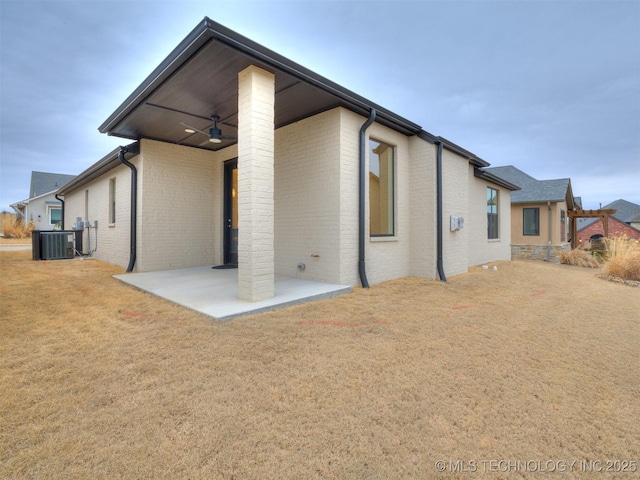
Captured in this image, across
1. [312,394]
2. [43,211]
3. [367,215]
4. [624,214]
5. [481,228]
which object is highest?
[624,214]

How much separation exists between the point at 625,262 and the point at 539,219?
7.66 metres

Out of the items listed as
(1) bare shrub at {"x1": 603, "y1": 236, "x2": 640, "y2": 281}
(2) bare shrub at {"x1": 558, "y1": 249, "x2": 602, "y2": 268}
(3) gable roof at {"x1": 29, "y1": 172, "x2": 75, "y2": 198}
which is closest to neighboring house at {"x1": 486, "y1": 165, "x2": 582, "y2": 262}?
(2) bare shrub at {"x1": 558, "y1": 249, "x2": 602, "y2": 268}

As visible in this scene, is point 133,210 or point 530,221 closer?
point 133,210

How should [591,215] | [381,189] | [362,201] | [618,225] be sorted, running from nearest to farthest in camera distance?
[362,201], [381,189], [591,215], [618,225]

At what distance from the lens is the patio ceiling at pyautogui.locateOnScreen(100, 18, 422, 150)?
11.8ft

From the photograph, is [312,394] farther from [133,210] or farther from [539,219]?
[539,219]

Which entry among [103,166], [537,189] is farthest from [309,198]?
[537,189]

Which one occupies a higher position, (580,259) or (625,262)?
(625,262)

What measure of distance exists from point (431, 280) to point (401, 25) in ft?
34.5

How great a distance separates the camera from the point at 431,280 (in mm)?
6336

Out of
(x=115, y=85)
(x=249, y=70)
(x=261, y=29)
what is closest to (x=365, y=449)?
(x=249, y=70)

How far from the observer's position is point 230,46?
345 centimetres

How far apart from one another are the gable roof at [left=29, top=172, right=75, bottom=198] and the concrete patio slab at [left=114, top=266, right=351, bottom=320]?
27140mm

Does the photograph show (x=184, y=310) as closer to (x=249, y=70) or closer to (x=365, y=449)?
(x=365, y=449)
